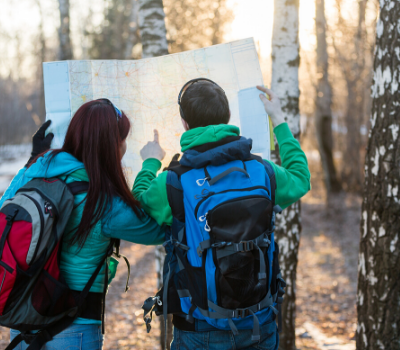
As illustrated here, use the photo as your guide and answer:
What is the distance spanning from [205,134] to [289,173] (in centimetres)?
51

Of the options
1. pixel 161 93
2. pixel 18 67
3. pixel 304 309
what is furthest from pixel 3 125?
pixel 161 93

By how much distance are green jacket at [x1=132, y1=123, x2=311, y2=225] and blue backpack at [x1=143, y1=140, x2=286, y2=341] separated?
59mm

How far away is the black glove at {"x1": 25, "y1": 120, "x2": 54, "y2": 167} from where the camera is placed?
7.75ft

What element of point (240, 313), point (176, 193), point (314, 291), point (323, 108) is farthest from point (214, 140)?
point (323, 108)

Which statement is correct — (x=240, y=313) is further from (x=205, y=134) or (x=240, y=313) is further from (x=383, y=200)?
(x=383, y=200)

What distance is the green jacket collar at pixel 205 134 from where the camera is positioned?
74.0 inches

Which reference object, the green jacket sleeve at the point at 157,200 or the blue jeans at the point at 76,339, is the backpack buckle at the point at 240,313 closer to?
the green jacket sleeve at the point at 157,200

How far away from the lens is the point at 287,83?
4008mm

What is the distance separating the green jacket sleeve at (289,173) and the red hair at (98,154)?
734mm

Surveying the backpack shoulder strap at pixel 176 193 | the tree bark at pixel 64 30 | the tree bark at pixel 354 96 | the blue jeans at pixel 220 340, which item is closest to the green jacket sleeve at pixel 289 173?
the backpack shoulder strap at pixel 176 193

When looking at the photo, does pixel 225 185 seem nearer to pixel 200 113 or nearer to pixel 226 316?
pixel 200 113

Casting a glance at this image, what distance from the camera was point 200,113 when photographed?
1.95 m

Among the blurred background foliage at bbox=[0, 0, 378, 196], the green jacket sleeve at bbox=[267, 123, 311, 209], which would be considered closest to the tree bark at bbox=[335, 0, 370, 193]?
the blurred background foliage at bbox=[0, 0, 378, 196]

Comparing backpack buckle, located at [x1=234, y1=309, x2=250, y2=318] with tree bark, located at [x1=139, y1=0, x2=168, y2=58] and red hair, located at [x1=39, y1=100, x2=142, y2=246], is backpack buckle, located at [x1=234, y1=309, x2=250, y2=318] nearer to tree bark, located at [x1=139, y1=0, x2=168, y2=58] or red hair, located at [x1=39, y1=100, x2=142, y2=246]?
red hair, located at [x1=39, y1=100, x2=142, y2=246]
